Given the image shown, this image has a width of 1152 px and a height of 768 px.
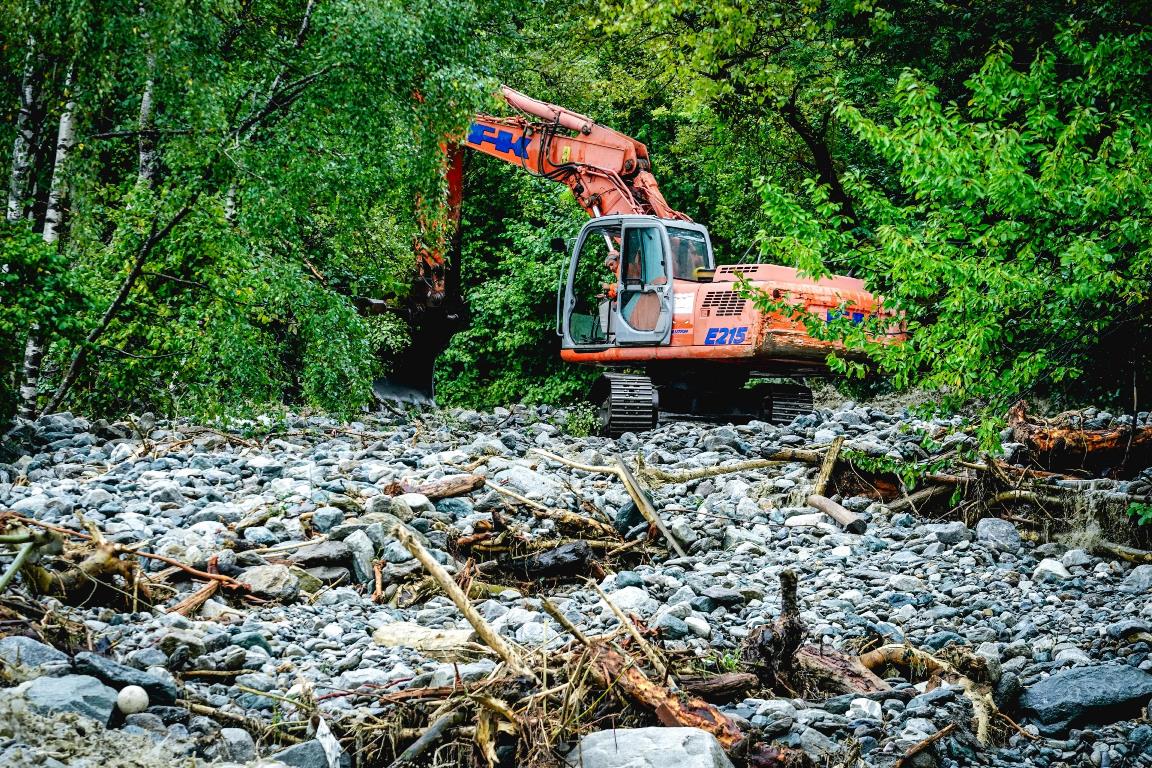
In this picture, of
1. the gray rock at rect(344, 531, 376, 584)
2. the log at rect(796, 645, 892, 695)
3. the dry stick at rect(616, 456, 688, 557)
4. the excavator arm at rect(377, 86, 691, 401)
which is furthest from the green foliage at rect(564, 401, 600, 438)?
the log at rect(796, 645, 892, 695)

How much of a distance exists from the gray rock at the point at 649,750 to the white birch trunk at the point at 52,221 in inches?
263

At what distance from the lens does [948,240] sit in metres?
6.75

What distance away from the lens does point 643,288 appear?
1328 cm

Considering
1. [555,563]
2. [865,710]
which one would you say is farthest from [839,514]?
[865,710]

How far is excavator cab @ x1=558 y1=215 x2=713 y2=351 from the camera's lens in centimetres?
1314

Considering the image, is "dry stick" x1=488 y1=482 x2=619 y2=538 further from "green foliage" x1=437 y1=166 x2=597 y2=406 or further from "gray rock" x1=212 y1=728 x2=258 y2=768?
"green foliage" x1=437 y1=166 x2=597 y2=406

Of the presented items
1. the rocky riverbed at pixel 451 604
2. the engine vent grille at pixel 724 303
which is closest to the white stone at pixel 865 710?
the rocky riverbed at pixel 451 604

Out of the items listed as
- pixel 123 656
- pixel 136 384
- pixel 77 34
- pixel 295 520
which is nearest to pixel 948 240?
pixel 295 520

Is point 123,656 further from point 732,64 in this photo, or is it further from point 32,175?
point 732,64

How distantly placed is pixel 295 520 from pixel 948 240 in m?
4.72

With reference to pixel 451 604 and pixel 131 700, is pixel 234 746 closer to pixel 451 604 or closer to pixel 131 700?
pixel 131 700

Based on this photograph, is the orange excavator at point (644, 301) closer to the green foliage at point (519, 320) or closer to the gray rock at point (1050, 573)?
the green foliage at point (519, 320)

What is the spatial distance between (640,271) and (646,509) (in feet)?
19.9

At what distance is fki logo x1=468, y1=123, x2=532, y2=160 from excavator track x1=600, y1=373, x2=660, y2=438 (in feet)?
12.2
